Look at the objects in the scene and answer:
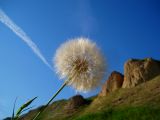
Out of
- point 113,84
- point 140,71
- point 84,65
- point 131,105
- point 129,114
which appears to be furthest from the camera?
point 113,84

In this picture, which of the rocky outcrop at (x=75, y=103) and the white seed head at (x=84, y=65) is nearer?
the white seed head at (x=84, y=65)

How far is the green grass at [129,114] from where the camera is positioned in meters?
25.7

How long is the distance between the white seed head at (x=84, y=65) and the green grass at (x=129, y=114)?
72.2 feet

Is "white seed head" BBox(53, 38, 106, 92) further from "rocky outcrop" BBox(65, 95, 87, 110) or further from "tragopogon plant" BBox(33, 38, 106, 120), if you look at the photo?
"rocky outcrop" BBox(65, 95, 87, 110)

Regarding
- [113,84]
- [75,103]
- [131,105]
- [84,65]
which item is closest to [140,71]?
[113,84]

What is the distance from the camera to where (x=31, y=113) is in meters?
64.7

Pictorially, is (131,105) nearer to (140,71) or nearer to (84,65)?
(140,71)

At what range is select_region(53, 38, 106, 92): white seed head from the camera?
271 centimetres

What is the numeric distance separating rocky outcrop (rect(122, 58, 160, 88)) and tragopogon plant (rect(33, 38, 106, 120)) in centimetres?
3872

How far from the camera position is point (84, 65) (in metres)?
2.83

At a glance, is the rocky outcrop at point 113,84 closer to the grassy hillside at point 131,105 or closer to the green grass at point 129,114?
the grassy hillside at point 131,105

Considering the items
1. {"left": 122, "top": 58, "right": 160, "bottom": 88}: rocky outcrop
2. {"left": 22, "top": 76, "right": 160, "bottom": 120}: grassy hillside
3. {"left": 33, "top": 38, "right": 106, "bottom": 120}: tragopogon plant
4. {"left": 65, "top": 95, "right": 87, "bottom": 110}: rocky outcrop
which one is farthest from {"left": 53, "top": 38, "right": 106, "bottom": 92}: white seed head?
{"left": 65, "top": 95, "right": 87, "bottom": 110}: rocky outcrop

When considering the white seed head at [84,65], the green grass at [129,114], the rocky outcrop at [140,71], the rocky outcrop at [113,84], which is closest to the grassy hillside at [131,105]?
the green grass at [129,114]

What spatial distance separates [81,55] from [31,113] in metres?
63.3
